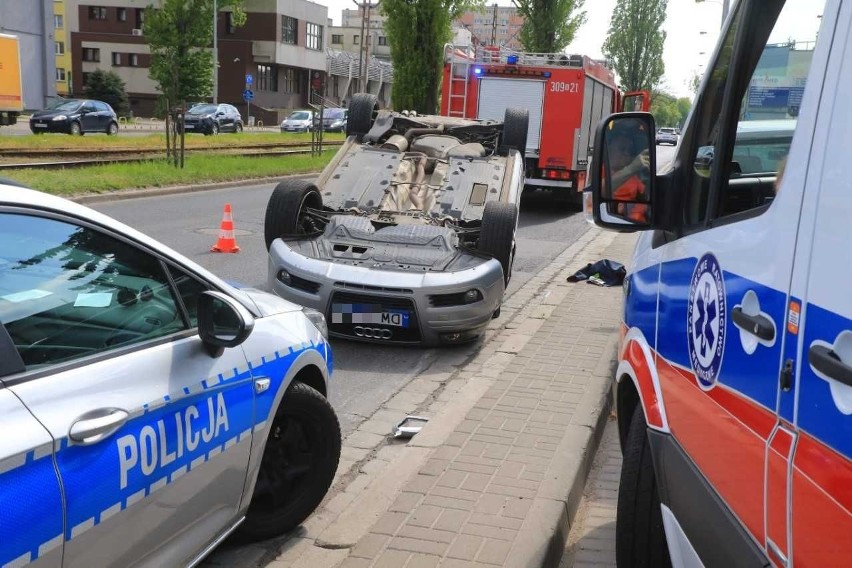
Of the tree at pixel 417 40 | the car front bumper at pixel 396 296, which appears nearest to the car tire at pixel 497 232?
the car front bumper at pixel 396 296

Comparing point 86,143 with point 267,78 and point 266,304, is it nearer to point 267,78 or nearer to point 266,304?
point 266,304

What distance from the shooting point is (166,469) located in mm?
2854

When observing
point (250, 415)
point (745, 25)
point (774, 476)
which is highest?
point (745, 25)

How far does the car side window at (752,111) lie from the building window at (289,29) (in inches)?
2842

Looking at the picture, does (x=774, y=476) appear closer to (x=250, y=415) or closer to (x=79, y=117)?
(x=250, y=415)

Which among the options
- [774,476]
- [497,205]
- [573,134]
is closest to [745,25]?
[774,476]

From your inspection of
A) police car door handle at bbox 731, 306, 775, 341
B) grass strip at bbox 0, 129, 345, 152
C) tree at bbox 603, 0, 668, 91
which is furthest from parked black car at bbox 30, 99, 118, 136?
tree at bbox 603, 0, 668, 91

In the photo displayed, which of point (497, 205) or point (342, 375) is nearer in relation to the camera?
point (342, 375)

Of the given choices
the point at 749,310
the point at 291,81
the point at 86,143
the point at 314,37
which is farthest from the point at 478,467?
the point at 314,37

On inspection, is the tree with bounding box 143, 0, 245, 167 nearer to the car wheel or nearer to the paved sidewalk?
the paved sidewalk

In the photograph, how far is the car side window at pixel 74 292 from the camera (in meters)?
2.53

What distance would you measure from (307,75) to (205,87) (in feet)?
75.1

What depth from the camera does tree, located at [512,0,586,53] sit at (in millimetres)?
41750

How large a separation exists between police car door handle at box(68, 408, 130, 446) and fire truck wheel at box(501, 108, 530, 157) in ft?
25.6
